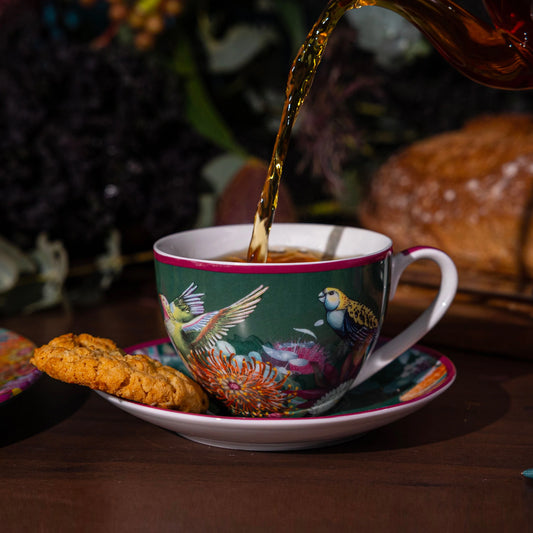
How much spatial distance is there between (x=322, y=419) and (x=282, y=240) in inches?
9.9

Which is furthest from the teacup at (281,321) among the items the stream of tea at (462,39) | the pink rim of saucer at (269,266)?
the stream of tea at (462,39)

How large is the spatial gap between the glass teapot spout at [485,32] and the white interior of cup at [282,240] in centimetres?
17

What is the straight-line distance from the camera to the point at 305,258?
62 centimetres

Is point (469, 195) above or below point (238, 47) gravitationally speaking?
below

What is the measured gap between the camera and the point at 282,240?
2.27 ft

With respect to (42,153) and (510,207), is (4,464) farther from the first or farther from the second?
(510,207)

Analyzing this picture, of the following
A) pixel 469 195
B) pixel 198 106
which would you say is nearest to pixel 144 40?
pixel 198 106

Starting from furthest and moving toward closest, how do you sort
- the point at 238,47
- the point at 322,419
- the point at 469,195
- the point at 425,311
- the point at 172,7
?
the point at 238,47 → the point at 172,7 → the point at 469,195 → the point at 425,311 → the point at 322,419

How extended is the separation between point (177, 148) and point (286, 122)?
593 millimetres

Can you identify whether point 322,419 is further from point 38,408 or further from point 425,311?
point 38,408

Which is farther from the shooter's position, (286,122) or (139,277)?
(139,277)

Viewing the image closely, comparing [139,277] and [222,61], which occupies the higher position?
[222,61]

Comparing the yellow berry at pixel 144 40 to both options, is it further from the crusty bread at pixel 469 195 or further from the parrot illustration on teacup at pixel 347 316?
the parrot illustration on teacup at pixel 347 316

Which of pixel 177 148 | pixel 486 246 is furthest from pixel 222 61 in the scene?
pixel 486 246
